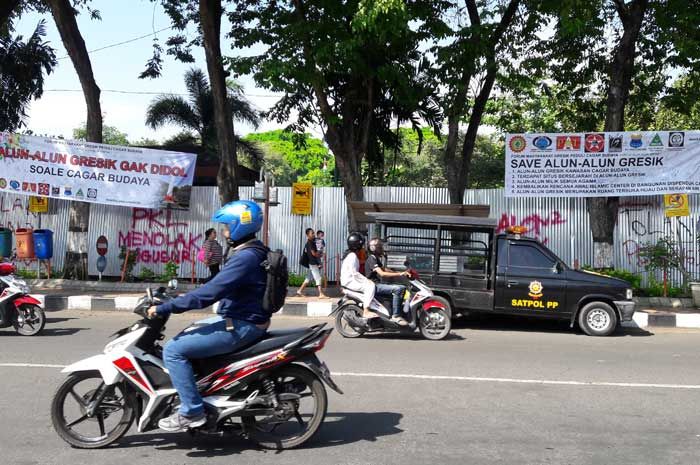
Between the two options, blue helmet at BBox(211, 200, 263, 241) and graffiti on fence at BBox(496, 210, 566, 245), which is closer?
blue helmet at BBox(211, 200, 263, 241)

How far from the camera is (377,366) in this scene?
25.2ft

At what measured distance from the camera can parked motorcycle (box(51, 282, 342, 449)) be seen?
14.8ft

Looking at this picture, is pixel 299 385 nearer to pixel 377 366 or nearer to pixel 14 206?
pixel 377 366

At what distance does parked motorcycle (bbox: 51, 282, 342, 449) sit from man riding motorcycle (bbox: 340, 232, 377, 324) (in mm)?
5078

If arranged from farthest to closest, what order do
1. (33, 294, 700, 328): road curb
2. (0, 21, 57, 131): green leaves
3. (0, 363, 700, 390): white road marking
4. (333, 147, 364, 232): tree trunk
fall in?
1. (0, 21, 57, 131): green leaves
2. (333, 147, 364, 232): tree trunk
3. (33, 294, 700, 328): road curb
4. (0, 363, 700, 390): white road marking

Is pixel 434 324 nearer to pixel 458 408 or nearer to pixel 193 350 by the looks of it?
pixel 458 408

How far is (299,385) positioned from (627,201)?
1261 cm

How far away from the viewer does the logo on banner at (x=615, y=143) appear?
46.5 feet

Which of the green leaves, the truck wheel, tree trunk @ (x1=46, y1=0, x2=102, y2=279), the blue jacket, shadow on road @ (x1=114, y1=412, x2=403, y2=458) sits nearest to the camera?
the blue jacket

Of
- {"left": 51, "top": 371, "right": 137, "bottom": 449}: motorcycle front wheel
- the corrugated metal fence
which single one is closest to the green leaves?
the corrugated metal fence

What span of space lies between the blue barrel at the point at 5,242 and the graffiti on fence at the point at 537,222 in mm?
11601

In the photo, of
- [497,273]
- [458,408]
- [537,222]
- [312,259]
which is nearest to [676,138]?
[537,222]

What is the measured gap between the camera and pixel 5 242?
53.1 feet

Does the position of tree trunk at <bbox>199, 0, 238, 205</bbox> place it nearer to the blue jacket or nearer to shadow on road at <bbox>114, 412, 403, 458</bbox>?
shadow on road at <bbox>114, 412, 403, 458</bbox>
